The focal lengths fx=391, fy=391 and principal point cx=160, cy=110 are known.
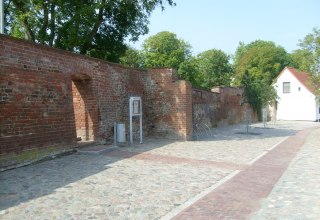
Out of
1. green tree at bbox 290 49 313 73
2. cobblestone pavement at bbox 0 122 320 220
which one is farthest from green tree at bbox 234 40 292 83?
cobblestone pavement at bbox 0 122 320 220

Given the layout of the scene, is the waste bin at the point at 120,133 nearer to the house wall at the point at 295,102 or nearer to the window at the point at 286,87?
the house wall at the point at 295,102

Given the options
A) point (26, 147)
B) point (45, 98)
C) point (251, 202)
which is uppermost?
point (45, 98)

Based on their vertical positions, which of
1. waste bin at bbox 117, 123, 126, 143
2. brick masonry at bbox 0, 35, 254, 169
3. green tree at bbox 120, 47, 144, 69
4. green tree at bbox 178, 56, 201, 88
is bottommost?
waste bin at bbox 117, 123, 126, 143

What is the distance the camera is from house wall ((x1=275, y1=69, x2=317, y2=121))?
50094 millimetres

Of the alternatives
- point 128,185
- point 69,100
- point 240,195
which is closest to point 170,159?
point 69,100

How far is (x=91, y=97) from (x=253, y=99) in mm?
27506

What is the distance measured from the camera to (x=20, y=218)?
5.56 metres

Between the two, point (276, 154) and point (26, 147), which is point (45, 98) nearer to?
point (26, 147)

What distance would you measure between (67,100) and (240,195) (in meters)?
6.52

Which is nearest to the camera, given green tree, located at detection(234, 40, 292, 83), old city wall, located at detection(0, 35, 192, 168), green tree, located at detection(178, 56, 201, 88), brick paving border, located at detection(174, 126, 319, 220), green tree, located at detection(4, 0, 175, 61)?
brick paving border, located at detection(174, 126, 319, 220)

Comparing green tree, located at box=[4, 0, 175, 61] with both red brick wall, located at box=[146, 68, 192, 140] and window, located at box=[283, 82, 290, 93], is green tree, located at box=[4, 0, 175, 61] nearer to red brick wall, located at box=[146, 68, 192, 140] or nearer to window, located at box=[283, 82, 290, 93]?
red brick wall, located at box=[146, 68, 192, 140]

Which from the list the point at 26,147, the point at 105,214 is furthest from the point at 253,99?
the point at 105,214

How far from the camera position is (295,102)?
51250mm

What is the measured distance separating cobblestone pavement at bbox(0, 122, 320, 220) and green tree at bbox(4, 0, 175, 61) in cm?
1071
